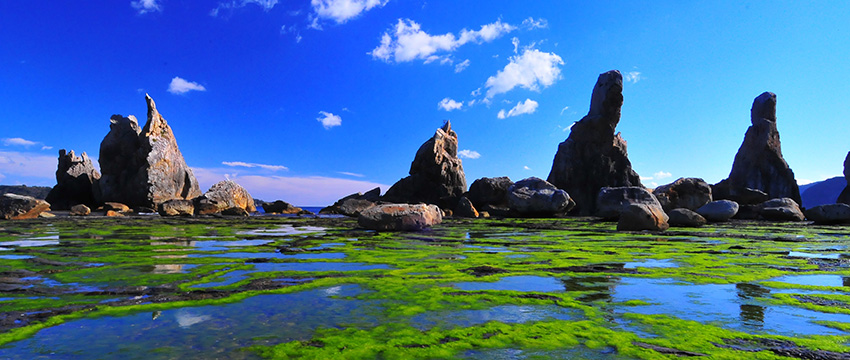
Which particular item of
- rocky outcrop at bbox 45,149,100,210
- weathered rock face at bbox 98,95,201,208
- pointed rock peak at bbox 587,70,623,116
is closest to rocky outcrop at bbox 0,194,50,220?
weathered rock face at bbox 98,95,201,208

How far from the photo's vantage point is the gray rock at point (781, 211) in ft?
74.1

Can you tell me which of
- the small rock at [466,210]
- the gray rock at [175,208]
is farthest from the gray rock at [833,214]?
the gray rock at [175,208]

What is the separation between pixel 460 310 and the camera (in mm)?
3857

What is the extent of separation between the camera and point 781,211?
22.7 m

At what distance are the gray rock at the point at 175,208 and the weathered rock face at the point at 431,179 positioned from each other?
1732 centimetres

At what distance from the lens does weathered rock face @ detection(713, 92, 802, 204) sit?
47625 millimetres

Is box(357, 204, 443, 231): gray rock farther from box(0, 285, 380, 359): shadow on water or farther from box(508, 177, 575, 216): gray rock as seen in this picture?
box(508, 177, 575, 216): gray rock

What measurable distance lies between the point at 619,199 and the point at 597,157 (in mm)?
17007

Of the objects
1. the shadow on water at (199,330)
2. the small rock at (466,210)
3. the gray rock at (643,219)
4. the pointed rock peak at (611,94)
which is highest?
the pointed rock peak at (611,94)

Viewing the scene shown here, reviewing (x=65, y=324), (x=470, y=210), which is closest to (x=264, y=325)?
(x=65, y=324)

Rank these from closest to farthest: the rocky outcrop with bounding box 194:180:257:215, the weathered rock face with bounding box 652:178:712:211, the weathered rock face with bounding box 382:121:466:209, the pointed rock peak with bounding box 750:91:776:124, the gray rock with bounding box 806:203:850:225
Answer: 1. the gray rock with bounding box 806:203:850:225
2. the weathered rock face with bounding box 652:178:712:211
3. the rocky outcrop with bounding box 194:180:257:215
4. the weathered rock face with bounding box 382:121:466:209
5. the pointed rock peak with bounding box 750:91:776:124

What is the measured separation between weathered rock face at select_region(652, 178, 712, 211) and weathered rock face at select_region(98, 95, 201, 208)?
43047 millimetres

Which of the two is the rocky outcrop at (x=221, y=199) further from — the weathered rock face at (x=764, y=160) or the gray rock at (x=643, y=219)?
the weathered rock face at (x=764, y=160)

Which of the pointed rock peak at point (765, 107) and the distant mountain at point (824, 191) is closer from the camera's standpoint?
the pointed rock peak at point (765, 107)
